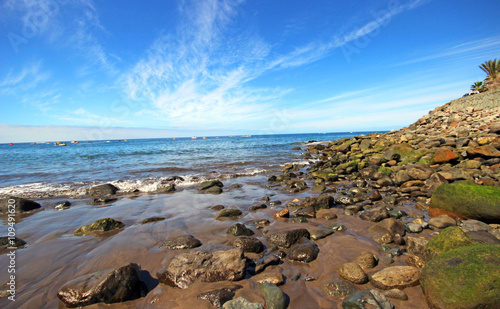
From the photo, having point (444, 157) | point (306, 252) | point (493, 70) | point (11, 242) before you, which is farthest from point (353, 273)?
point (493, 70)

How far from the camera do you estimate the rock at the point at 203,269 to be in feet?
11.9

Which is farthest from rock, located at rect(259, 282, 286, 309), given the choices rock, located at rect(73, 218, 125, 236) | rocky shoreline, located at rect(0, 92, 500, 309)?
rock, located at rect(73, 218, 125, 236)

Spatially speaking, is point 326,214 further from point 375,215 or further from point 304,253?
point 304,253

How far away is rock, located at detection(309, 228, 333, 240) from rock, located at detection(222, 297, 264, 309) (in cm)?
260

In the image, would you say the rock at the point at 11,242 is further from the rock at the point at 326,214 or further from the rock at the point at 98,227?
the rock at the point at 326,214

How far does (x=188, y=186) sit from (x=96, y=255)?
23.7ft

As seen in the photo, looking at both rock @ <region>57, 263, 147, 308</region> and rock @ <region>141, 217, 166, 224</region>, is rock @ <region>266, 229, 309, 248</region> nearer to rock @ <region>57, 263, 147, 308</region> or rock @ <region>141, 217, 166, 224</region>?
rock @ <region>57, 263, 147, 308</region>

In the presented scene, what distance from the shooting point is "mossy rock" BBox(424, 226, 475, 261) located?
3736mm

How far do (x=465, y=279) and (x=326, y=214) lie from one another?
3.84 metres

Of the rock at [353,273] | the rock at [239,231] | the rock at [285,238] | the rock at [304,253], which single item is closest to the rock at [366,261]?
→ the rock at [353,273]

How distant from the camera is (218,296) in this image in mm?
3191

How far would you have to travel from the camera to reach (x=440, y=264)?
313 centimetres

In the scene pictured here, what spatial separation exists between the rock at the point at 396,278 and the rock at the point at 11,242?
791cm

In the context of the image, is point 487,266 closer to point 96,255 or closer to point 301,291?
point 301,291
